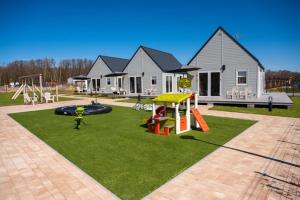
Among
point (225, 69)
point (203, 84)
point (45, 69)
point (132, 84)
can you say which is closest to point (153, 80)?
point (132, 84)

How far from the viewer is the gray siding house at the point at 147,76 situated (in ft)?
87.5

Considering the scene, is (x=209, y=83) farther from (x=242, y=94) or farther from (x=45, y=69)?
(x=45, y=69)

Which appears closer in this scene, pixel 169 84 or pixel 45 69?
pixel 169 84

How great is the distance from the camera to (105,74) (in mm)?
34656

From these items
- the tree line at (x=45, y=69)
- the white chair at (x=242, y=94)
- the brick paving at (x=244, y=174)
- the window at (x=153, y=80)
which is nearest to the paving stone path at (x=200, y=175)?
the brick paving at (x=244, y=174)

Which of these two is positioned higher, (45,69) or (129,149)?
(45,69)

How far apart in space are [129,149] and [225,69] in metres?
15.0

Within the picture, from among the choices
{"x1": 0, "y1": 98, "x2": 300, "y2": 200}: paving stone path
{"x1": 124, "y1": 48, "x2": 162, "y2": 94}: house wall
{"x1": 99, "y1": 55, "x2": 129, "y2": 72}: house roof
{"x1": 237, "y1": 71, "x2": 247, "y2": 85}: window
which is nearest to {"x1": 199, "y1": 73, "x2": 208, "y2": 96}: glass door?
{"x1": 237, "y1": 71, "x2": 247, "y2": 85}: window

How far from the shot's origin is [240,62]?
18.9 m

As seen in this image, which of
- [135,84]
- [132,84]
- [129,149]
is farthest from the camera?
[132,84]

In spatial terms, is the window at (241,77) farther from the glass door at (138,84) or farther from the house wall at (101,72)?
the house wall at (101,72)

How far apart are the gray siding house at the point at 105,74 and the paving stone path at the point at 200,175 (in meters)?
24.9

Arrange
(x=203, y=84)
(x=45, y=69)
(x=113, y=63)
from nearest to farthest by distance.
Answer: (x=203, y=84) → (x=113, y=63) → (x=45, y=69)

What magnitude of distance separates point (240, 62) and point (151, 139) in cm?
1387
